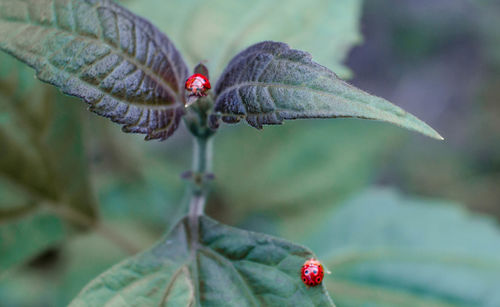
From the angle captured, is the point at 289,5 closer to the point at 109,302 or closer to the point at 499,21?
the point at 109,302

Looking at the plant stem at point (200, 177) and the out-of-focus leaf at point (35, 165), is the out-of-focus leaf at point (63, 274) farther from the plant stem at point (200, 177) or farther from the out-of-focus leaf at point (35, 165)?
the plant stem at point (200, 177)

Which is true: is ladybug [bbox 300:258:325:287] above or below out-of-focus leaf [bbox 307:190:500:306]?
Answer: below

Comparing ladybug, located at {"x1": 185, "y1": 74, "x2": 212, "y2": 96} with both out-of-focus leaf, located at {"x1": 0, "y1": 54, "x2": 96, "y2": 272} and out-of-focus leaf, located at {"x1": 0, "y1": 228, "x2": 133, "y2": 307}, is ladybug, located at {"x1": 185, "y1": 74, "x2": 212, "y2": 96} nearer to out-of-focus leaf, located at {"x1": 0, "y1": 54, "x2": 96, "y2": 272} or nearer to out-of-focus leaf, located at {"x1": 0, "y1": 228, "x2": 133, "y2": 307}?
out-of-focus leaf, located at {"x1": 0, "y1": 54, "x2": 96, "y2": 272}

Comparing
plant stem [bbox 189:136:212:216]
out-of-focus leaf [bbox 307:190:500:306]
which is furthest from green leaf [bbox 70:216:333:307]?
out-of-focus leaf [bbox 307:190:500:306]

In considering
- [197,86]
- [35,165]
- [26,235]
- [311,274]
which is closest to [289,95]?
[197,86]

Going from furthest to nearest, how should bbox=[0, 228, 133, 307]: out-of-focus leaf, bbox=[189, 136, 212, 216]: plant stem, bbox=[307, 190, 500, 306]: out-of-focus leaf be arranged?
bbox=[0, 228, 133, 307]: out-of-focus leaf, bbox=[307, 190, 500, 306]: out-of-focus leaf, bbox=[189, 136, 212, 216]: plant stem

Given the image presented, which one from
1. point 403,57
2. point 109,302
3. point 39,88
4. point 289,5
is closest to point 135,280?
point 109,302

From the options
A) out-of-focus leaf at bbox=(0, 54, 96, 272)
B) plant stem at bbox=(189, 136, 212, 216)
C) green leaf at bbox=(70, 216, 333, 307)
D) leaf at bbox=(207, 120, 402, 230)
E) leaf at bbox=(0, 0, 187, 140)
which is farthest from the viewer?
leaf at bbox=(207, 120, 402, 230)
